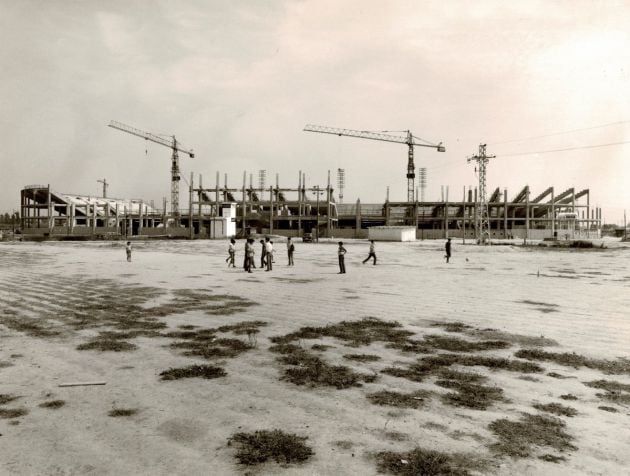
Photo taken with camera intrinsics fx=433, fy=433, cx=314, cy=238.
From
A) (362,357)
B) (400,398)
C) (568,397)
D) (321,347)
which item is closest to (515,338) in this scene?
(568,397)

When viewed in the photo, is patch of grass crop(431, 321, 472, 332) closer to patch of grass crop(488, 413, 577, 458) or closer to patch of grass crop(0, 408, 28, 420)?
patch of grass crop(488, 413, 577, 458)

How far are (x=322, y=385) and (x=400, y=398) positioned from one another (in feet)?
3.36

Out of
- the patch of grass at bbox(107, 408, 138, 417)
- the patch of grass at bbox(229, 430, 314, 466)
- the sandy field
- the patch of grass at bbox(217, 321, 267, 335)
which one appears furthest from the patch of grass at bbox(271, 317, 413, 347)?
the patch of grass at bbox(229, 430, 314, 466)

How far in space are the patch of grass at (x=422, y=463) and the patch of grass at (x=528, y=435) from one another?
489 mm

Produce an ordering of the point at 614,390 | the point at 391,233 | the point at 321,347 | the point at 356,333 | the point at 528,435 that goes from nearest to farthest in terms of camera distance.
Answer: the point at 528,435, the point at 614,390, the point at 321,347, the point at 356,333, the point at 391,233

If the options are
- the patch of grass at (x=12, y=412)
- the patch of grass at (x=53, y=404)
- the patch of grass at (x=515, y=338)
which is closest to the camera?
the patch of grass at (x=12, y=412)

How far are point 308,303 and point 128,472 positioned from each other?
810cm

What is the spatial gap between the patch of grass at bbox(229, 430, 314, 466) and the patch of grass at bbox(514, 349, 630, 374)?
443 cm

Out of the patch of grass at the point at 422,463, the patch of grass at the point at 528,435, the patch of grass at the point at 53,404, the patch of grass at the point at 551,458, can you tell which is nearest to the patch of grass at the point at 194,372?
the patch of grass at the point at 53,404

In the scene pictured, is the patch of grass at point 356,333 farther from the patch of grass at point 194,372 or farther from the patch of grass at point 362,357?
the patch of grass at point 194,372

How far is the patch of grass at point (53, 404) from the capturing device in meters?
4.97

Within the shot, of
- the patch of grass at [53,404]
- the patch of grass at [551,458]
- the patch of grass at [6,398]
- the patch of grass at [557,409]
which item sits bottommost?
the patch of grass at [53,404]

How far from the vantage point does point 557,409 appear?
4867 millimetres

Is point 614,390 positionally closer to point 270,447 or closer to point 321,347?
point 321,347
